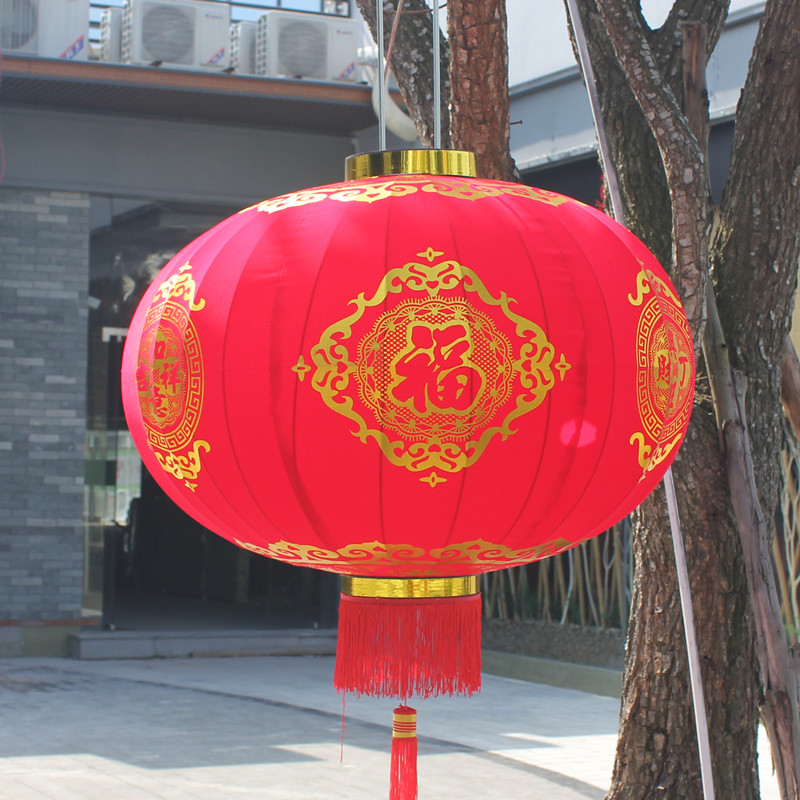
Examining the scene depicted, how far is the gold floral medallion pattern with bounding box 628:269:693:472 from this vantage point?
2.34 m

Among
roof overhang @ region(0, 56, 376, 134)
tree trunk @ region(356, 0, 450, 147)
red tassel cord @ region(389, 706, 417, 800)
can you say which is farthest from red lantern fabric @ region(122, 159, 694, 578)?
roof overhang @ region(0, 56, 376, 134)

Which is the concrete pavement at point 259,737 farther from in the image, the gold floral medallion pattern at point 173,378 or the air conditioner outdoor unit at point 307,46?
the air conditioner outdoor unit at point 307,46

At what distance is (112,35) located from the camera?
396 inches

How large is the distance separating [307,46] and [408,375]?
8.74 m

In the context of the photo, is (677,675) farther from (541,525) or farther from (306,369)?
(306,369)

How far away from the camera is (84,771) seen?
266 inches

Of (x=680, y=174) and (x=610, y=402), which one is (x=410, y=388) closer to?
(x=610, y=402)

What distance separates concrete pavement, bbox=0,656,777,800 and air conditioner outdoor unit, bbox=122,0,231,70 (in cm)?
492

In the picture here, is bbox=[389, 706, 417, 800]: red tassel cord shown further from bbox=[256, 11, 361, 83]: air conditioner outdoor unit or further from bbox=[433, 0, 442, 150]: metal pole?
bbox=[256, 11, 361, 83]: air conditioner outdoor unit

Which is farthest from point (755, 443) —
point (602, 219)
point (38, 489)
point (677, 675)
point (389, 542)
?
point (38, 489)

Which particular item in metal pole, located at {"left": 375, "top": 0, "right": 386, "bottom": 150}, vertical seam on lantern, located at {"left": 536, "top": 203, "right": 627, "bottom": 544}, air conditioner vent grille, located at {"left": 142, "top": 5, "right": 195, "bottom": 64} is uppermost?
air conditioner vent grille, located at {"left": 142, "top": 5, "right": 195, "bottom": 64}

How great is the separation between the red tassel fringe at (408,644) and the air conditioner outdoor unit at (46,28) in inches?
331

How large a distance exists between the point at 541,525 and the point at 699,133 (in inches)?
105

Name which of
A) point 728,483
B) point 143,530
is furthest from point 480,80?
point 143,530
